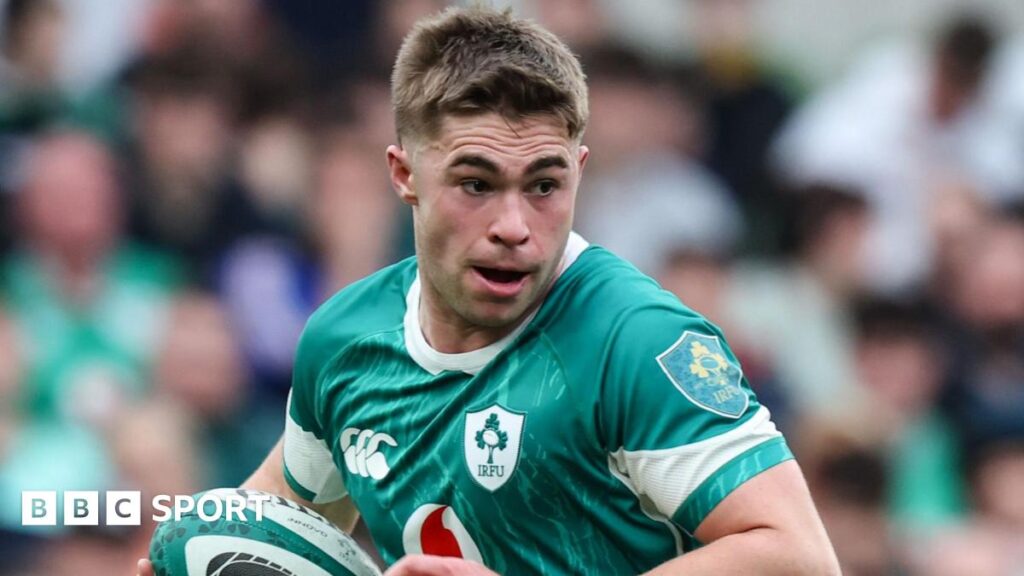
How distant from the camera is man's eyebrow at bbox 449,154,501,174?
11.8 feet

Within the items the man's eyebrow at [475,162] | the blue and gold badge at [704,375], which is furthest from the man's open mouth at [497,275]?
the blue and gold badge at [704,375]

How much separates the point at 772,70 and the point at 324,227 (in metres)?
2.64

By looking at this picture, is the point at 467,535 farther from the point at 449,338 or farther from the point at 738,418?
the point at 738,418

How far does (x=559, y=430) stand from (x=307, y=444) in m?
1.06

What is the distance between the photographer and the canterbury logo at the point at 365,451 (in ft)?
13.1

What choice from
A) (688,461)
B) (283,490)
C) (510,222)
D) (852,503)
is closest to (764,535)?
(688,461)

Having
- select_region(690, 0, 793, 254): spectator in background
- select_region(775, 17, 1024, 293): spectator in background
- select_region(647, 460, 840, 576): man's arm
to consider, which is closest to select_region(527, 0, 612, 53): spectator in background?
select_region(690, 0, 793, 254): spectator in background

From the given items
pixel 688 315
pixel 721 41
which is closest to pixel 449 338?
pixel 688 315

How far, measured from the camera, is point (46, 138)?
7.86 m

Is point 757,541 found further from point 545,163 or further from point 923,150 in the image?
point 923,150

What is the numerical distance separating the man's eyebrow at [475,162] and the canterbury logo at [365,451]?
2.44 ft

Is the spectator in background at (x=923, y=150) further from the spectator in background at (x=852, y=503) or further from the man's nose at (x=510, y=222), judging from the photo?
the man's nose at (x=510, y=222)

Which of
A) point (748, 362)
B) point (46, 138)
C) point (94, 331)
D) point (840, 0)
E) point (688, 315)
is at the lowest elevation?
point (688, 315)

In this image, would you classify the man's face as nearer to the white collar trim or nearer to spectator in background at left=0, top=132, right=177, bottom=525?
the white collar trim
